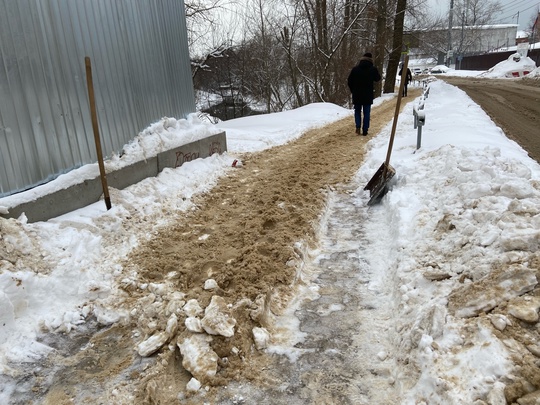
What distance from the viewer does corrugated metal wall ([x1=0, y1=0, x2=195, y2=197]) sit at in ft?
14.2

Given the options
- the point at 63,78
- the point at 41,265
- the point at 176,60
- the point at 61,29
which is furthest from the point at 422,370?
the point at 176,60

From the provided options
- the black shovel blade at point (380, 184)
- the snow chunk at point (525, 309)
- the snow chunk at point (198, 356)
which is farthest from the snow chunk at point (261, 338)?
the black shovel blade at point (380, 184)

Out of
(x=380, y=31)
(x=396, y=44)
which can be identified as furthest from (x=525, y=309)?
(x=396, y=44)

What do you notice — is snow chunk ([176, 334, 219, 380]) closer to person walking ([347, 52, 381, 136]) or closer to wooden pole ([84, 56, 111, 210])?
wooden pole ([84, 56, 111, 210])

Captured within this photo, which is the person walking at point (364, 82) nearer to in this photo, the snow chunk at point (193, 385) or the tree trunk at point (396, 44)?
the snow chunk at point (193, 385)

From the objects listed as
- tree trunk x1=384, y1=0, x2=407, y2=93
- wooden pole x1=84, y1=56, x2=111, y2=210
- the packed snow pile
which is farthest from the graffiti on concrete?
the packed snow pile

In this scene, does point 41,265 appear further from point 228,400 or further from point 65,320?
point 228,400

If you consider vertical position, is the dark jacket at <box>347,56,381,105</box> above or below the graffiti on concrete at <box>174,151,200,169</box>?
above

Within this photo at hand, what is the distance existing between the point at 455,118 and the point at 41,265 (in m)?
10.3

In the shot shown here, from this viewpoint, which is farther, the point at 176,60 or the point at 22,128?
the point at 176,60

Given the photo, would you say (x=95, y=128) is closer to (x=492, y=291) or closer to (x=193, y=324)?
(x=193, y=324)

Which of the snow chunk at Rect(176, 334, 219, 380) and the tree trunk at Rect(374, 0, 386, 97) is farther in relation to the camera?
the tree trunk at Rect(374, 0, 386, 97)

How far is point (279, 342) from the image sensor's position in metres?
3.09

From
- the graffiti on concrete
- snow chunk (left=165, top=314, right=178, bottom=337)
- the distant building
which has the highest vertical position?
the distant building
